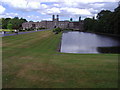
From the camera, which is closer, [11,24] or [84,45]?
[84,45]

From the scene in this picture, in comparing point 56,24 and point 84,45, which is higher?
point 56,24

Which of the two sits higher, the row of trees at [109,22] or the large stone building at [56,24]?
the large stone building at [56,24]

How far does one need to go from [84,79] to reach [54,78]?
1556 mm

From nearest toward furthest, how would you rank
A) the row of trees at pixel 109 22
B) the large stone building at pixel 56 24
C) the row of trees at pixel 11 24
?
the row of trees at pixel 109 22
the row of trees at pixel 11 24
the large stone building at pixel 56 24

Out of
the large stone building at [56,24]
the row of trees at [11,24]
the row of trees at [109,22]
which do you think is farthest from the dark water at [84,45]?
the large stone building at [56,24]

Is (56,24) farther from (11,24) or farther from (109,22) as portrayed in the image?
(109,22)

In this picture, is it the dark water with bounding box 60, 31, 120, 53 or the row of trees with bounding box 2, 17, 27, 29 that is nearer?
the dark water with bounding box 60, 31, 120, 53

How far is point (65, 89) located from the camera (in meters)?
6.29

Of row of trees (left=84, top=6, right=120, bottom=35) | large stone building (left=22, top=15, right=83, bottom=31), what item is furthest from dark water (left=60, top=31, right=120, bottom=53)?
large stone building (left=22, top=15, right=83, bottom=31)

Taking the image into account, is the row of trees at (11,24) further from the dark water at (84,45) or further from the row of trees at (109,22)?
the dark water at (84,45)

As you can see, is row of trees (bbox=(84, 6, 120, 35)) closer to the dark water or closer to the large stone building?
the dark water

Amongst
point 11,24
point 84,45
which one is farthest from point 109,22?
point 11,24

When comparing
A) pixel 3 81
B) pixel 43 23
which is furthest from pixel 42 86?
pixel 43 23

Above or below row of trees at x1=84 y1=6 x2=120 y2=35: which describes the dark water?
below
